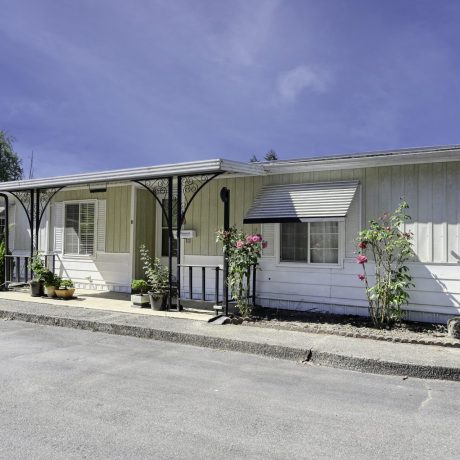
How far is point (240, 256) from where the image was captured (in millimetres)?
7828

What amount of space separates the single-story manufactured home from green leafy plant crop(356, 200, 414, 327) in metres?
0.24

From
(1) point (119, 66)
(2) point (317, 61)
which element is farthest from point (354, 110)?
(1) point (119, 66)

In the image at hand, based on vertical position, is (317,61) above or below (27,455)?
above

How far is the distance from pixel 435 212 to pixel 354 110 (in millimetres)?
15265

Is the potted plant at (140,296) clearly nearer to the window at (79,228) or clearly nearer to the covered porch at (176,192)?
the covered porch at (176,192)

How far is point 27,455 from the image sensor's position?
3.08 meters

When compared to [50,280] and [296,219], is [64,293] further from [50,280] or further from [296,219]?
[296,219]

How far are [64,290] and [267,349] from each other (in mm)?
5842

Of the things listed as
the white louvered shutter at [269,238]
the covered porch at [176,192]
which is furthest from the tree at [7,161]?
the white louvered shutter at [269,238]

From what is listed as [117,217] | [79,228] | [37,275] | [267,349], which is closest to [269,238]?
[267,349]

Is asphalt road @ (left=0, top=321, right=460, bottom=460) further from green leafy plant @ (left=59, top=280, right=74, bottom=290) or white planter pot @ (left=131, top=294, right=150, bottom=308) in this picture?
green leafy plant @ (left=59, top=280, right=74, bottom=290)

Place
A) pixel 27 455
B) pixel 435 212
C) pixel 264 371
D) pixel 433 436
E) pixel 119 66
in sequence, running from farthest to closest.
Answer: pixel 119 66, pixel 435 212, pixel 264 371, pixel 433 436, pixel 27 455

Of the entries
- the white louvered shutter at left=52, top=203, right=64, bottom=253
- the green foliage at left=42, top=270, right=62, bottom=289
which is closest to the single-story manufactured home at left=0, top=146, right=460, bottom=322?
the white louvered shutter at left=52, top=203, right=64, bottom=253

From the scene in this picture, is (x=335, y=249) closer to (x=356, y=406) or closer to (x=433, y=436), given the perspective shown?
(x=356, y=406)
